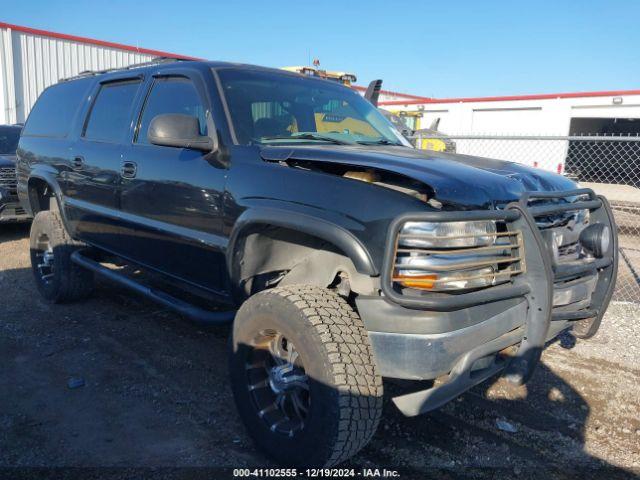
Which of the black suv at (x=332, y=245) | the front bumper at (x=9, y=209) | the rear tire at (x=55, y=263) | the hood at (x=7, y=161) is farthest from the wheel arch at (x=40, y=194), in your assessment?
the hood at (x=7, y=161)

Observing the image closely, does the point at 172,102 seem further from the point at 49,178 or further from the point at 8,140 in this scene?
the point at 8,140

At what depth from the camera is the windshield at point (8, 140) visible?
865 centimetres

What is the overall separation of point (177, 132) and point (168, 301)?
116 centimetres

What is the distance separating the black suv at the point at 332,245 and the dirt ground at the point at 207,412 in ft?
1.32

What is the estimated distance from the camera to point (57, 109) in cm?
529

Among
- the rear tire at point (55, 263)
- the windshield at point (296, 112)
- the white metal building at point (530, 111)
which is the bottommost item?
the rear tire at point (55, 263)

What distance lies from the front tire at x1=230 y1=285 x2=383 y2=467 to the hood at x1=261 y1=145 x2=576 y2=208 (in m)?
0.69

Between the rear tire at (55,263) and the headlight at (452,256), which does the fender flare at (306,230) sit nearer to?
the headlight at (452,256)

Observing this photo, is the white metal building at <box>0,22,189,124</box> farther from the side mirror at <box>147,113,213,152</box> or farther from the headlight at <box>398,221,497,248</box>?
the headlight at <box>398,221,497,248</box>

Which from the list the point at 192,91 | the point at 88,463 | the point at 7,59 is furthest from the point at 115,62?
the point at 88,463

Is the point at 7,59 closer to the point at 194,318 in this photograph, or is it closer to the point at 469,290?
the point at 194,318

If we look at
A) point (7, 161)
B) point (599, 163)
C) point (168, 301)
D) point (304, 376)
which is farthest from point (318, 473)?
point (599, 163)

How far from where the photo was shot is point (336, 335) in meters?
2.43

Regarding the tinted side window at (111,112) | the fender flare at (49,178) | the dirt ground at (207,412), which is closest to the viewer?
the dirt ground at (207,412)
